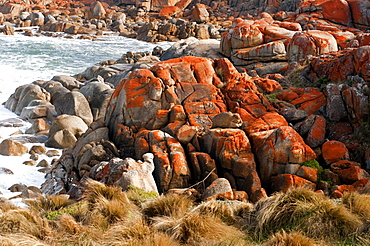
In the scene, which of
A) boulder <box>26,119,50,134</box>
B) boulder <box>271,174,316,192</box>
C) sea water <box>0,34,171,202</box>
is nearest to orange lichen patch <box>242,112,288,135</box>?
boulder <box>271,174,316,192</box>

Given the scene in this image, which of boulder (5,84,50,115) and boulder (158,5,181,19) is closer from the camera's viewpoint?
boulder (5,84,50,115)

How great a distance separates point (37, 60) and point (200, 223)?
114ft

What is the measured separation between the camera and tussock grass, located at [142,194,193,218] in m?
6.69

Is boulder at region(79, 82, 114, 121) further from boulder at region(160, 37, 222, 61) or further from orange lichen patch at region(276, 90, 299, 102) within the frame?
orange lichen patch at region(276, 90, 299, 102)

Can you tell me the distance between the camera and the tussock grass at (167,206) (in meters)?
6.69

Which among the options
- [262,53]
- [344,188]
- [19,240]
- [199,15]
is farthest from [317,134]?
[199,15]

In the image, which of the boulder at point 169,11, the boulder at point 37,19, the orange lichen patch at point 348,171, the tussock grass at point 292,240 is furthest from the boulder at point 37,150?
the boulder at point 169,11

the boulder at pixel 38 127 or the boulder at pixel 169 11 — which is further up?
the boulder at pixel 169 11

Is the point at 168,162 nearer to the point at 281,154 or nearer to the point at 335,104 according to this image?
the point at 281,154

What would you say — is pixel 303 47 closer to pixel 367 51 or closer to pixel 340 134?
pixel 367 51

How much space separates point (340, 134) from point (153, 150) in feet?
19.6

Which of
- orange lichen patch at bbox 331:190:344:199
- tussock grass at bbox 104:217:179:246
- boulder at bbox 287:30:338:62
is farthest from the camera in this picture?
boulder at bbox 287:30:338:62

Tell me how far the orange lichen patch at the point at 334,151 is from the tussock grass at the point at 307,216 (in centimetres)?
472

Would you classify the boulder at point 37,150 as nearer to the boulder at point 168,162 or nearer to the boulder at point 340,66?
the boulder at point 168,162
